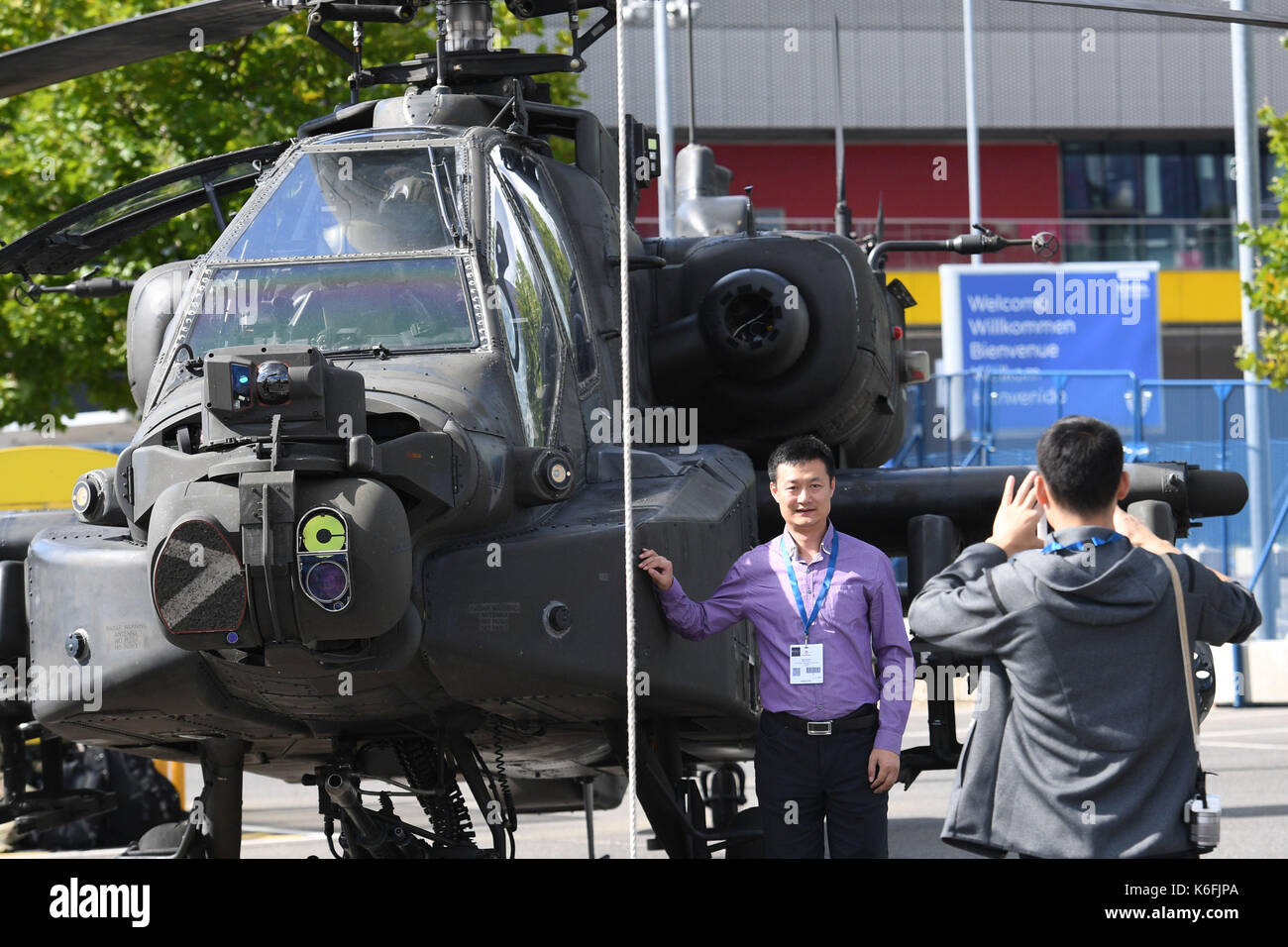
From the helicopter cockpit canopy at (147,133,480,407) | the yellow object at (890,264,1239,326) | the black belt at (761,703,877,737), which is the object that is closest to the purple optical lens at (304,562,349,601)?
the helicopter cockpit canopy at (147,133,480,407)

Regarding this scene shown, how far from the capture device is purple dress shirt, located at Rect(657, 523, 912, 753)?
5.18 m

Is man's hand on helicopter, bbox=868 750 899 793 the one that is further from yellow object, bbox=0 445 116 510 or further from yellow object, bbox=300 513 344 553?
yellow object, bbox=0 445 116 510

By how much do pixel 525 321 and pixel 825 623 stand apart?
4.66 ft

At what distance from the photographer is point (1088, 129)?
130 ft

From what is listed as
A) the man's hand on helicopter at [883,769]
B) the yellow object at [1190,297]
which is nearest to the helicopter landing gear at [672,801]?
the man's hand on helicopter at [883,769]

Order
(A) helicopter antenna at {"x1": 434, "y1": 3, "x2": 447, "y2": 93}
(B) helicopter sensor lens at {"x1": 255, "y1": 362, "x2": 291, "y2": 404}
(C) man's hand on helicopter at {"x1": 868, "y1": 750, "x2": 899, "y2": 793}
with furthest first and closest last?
(A) helicopter antenna at {"x1": 434, "y1": 3, "x2": 447, "y2": 93}
(C) man's hand on helicopter at {"x1": 868, "y1": 750, "x2": 899, "y2": 793}
(B) helicopter sensor lens at {"x1": 255, "y1": 362, "x2": 291, "y2": 404}

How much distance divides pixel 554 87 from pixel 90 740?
11.9m

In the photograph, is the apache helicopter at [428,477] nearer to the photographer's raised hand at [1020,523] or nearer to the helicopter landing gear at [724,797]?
the photographer's raised hand at [1020,523]

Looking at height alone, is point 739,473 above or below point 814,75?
below

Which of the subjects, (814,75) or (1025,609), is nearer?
(1025,609)

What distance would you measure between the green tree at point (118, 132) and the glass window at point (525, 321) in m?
9.53

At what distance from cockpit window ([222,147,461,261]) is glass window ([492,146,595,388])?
269 millimetres

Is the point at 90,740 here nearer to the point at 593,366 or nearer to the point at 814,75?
the point at 593,366
